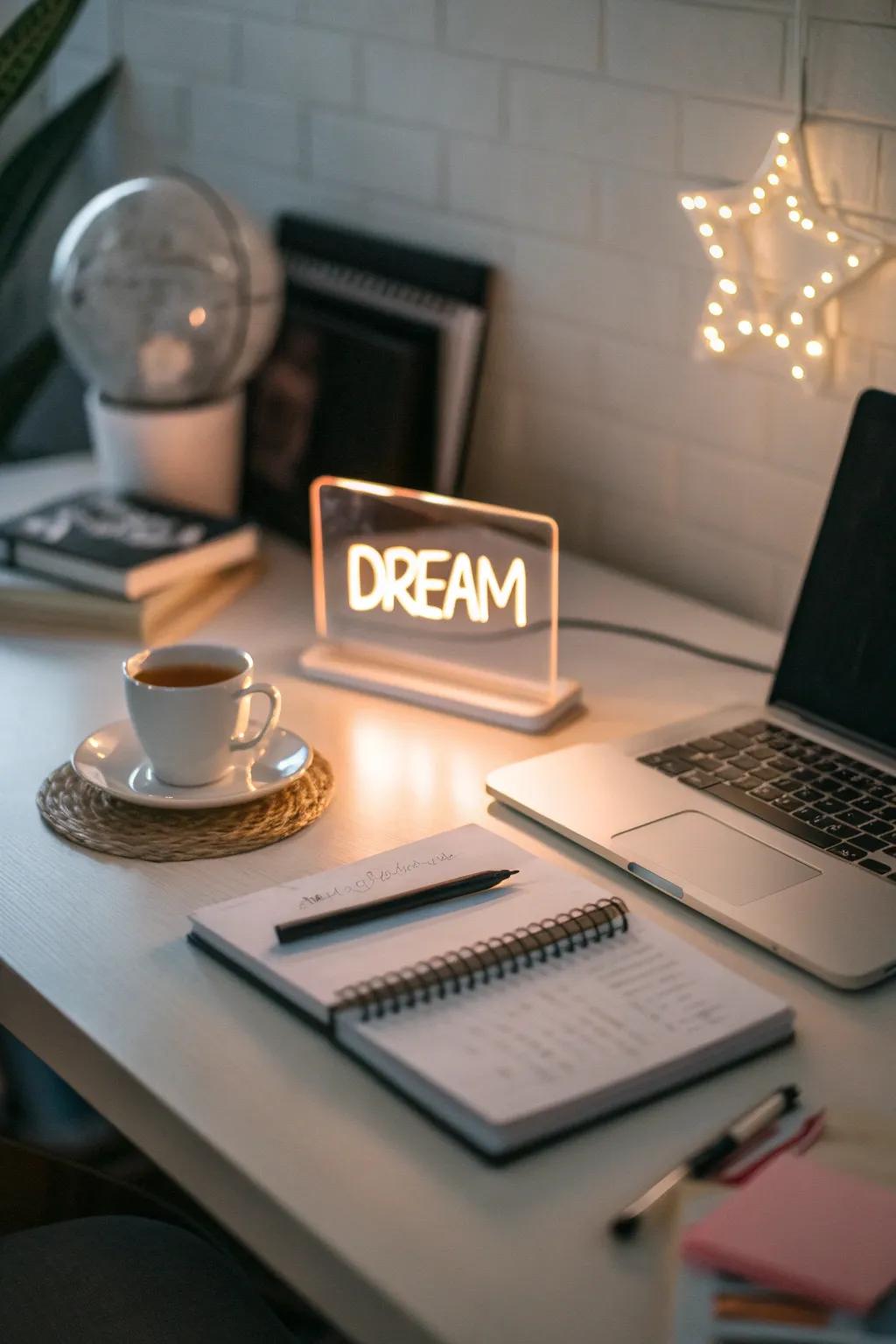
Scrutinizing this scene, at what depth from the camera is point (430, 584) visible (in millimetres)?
1269

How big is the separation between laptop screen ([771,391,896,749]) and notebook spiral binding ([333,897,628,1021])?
34cm

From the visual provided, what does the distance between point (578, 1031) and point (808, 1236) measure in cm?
17

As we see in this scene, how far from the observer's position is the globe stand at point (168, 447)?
1589mm

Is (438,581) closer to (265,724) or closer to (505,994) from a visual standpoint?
(265,724)

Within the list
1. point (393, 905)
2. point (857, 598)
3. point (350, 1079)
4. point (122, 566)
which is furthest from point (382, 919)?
point (122, 566)

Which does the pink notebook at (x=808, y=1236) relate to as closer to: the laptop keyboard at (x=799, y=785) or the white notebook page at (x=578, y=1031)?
the white notebook page at (x=578, y=1031)

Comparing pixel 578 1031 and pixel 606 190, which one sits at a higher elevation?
pixel 606 190

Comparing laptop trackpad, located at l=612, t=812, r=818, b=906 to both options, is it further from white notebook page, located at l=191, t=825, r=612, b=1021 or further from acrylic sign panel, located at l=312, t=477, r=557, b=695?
acrylic sign panel, located at l=312, t=477, r=557, b=695

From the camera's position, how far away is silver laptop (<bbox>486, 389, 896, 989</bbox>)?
3.07 feet

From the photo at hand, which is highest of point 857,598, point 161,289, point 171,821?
point 161,289

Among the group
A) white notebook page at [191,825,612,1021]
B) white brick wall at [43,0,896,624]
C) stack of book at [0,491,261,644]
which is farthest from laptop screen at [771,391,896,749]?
stack of book at [0,491,261,644]

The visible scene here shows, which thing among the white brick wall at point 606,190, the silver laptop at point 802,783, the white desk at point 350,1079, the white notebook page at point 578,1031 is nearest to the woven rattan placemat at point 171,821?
the white desk at point 350,1079

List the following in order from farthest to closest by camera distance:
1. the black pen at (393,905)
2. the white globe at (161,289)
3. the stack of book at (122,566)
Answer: the white globe at (161,289) < the stack of book at (122,566) < the black pen at (393,905)

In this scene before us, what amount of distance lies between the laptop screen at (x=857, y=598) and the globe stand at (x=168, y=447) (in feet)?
2.26
